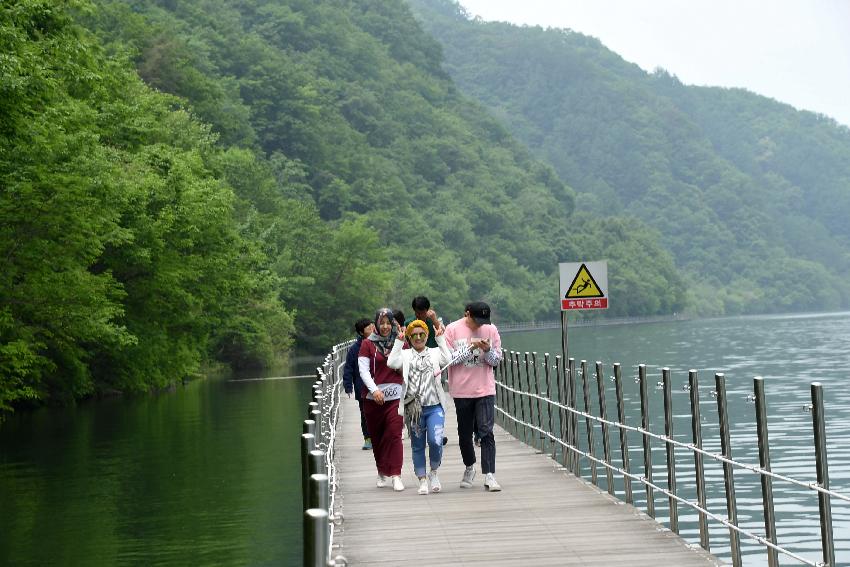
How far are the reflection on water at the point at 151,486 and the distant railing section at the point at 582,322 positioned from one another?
110320 millimetres

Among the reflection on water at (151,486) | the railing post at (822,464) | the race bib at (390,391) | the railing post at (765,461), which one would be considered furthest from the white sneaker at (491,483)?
the railing post at (822,464)

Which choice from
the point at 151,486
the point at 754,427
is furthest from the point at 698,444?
the point at 754,427

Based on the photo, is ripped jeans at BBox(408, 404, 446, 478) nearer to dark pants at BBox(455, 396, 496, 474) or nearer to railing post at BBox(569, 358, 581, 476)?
dark pants at BBox(455, 396, 496, 474)

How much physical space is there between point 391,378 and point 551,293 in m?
151

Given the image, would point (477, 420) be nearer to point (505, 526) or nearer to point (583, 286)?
point (505, 526)

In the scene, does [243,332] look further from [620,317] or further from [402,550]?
[620,317]

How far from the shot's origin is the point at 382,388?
1493 centimetres

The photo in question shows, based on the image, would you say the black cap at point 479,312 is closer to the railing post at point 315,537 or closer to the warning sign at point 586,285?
the warning sign at point 586,285

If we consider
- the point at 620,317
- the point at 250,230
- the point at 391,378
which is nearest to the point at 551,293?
the point at 620,317

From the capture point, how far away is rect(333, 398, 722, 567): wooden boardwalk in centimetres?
1100

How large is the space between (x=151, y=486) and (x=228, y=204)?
2883 cm

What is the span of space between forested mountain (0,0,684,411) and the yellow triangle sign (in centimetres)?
1393

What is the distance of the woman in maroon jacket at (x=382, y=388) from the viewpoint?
48.9 feet

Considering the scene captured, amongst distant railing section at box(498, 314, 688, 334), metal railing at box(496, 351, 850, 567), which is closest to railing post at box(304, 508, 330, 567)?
metal railing at box(496, 351, 850, 567)
